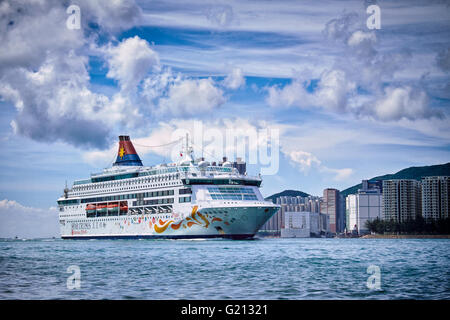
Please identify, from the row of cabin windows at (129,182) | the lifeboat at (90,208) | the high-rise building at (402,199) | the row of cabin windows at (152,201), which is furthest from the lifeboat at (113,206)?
the high-rise building at (402,199)

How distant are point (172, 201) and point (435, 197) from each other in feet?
296

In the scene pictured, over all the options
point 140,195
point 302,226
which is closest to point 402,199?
point 302,226

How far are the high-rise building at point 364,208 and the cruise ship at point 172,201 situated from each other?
110 metres

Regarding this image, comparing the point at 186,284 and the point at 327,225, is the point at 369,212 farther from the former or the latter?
the point at 186,284

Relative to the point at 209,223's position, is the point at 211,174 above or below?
above

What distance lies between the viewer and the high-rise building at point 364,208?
176 metres

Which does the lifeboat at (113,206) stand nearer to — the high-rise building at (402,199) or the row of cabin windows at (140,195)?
the row of cabin windows at (140,195)

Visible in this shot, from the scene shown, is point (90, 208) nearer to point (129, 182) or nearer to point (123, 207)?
point (123, 207)

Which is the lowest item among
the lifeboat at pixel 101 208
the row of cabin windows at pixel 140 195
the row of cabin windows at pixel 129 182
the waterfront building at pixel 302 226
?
the waterfront building at pixel 302 226

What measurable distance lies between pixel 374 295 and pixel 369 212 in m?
164

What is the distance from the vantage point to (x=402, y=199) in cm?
14825

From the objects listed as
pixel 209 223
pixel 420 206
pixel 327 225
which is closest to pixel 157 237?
pixel 209 223
